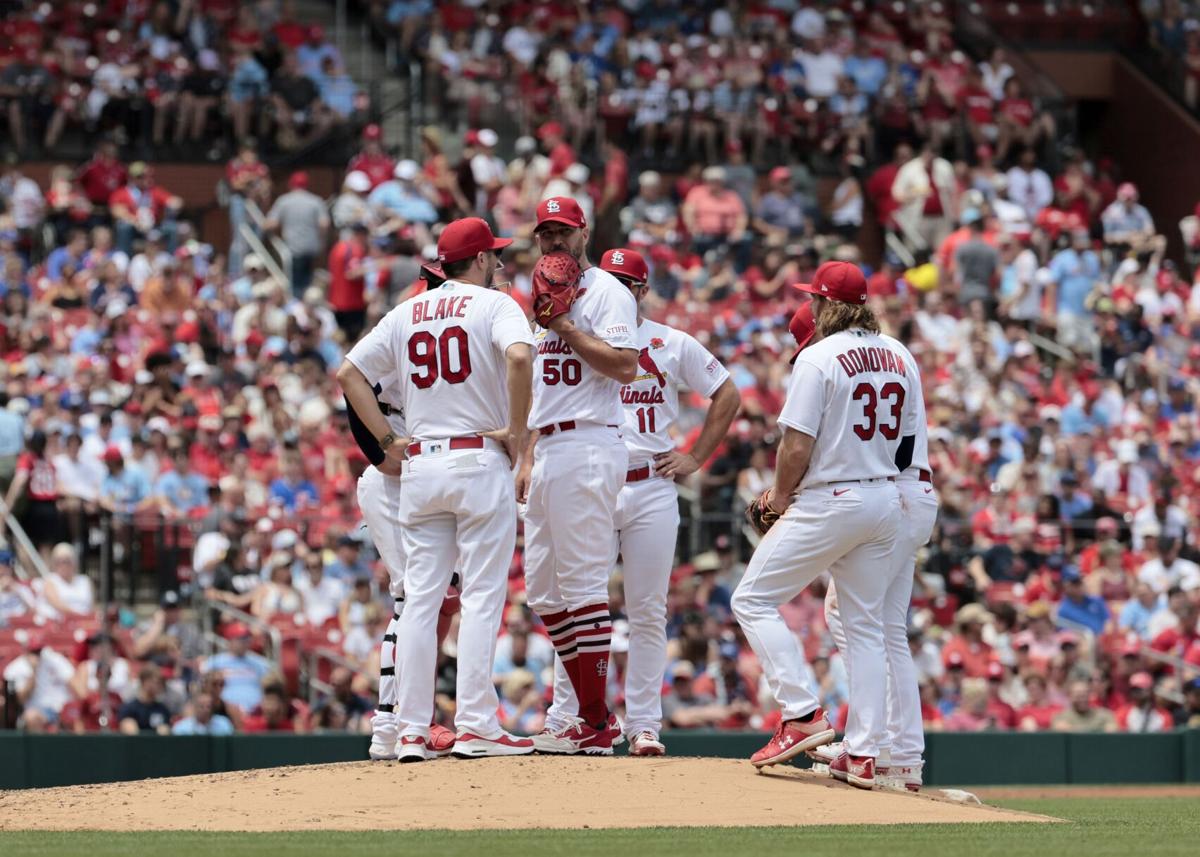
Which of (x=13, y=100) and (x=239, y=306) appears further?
(x=13, y=100)

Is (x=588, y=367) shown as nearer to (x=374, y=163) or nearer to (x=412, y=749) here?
(x=412, y=749)

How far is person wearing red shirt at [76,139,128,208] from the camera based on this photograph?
21484 millimetres

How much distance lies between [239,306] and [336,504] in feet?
11.5

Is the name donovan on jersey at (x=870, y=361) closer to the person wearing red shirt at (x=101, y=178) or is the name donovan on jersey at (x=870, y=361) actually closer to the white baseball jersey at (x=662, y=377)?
the white baseball jersey at (x=662, y=377)

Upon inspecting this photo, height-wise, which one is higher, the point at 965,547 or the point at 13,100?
the point at 13,100

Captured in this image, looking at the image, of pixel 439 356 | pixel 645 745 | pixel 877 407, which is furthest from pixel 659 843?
pixel 439 356

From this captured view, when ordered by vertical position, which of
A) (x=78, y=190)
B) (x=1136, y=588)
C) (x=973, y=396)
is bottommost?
(x=1136, y=588)

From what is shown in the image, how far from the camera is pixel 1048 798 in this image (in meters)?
13.6

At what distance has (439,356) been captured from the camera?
941 cm

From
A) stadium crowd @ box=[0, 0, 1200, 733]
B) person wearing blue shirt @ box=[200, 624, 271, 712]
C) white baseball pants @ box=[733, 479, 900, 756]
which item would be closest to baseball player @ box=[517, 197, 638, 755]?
white baseball pants @ box=[733, 479, 900, 756]

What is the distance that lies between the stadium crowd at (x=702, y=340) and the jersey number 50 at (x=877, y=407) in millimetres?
5465

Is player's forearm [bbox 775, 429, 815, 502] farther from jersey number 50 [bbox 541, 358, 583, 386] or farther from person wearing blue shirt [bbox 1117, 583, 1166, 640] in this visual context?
person wearing blue shirt [bbox 1117, 583, 1166, 640]

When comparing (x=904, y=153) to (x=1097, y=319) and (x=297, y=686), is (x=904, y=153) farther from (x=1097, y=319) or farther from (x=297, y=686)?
(x=297, y=686)

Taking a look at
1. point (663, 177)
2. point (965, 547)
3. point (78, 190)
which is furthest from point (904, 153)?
point (78, 190)
